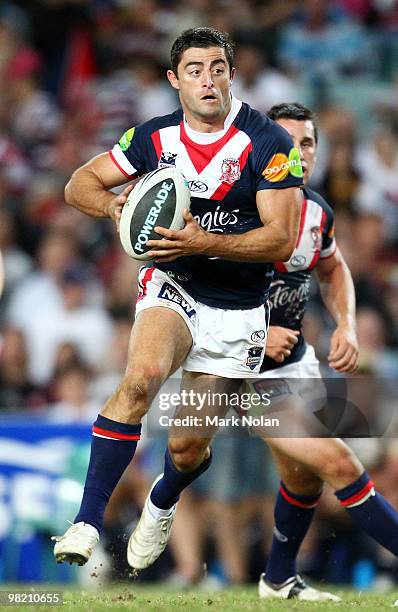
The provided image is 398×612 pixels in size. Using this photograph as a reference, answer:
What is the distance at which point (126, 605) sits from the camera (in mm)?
5484

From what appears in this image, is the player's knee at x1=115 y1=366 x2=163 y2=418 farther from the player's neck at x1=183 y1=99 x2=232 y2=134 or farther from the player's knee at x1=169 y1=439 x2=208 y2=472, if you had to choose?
the player's neck at x1=183 y1=99 x2=232 y2=134

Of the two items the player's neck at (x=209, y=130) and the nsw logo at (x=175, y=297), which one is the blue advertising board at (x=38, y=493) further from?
the player's neck at (x=209, y=130)

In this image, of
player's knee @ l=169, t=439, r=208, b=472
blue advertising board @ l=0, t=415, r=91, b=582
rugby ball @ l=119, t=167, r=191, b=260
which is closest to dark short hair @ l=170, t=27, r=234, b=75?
rugby ball @ l=119, t=167, r=191, b=260

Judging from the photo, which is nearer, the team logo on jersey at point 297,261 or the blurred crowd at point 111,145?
the team logo on jersey at point 297,261

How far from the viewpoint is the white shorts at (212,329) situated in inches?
236

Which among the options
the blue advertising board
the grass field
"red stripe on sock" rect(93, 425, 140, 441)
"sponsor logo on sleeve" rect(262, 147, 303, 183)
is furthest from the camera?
the blue advertising board

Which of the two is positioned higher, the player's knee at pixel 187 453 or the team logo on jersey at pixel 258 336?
the team logo on jersey at pixel 258 336

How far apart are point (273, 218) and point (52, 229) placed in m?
6.22

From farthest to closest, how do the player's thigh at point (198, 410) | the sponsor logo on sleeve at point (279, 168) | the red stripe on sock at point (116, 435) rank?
the player's thigh at point (198, 410) < the sponsor logo on sleeve at point (279, 168) < the red stripe on sock at point (116, 435)

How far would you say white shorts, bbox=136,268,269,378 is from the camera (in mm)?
5996

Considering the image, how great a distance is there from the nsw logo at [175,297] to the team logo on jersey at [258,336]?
0.37 meters

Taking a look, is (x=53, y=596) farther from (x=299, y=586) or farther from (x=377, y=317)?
(x=377, y=317)

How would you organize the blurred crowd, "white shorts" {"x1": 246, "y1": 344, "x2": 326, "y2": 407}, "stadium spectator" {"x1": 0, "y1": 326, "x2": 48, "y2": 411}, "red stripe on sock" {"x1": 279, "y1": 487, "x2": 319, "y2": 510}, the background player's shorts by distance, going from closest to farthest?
the background player's shorts
"white shorts" {"x1": 246, "y1": 344, "x2": 326, "y2": 407}
"red stripe on sock" {"x1": 279, "y1": 487, "x2": 319, "y2": 510}
the blurred crowd
"stadium spectator" {"x1": 0, "y1": 326, "x2": 48, "y2": 411}

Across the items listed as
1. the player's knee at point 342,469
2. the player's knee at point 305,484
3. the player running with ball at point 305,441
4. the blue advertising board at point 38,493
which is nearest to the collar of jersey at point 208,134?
the player running with ball at point 305,441
